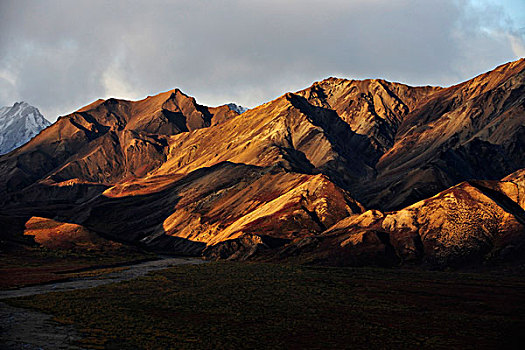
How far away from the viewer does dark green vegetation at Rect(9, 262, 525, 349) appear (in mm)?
48719

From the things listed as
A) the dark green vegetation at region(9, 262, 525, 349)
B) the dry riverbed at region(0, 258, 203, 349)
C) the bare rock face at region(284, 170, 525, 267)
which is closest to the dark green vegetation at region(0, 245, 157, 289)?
the dry riverbed at region(0, 258, 203, 349)

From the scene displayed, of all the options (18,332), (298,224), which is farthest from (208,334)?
(298,224)

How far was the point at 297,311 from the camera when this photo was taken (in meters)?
63.9

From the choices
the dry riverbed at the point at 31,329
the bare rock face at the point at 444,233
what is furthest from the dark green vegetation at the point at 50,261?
the bare rock face at the point at 444,233

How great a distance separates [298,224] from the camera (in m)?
165

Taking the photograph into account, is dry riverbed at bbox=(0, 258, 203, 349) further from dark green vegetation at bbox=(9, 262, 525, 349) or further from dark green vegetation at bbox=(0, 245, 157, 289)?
dark green vegetation at bbox=(0, 245, 157, 289)

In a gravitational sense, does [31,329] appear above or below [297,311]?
above

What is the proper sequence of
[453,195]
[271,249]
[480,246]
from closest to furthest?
[480,246] → [453,195] → [271,249]

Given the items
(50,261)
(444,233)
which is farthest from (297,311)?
(50,261)

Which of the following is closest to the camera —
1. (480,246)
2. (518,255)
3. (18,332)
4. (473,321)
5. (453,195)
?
(18,332)

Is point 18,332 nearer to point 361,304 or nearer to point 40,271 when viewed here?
point 361,304

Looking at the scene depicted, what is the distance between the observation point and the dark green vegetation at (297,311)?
160 ft

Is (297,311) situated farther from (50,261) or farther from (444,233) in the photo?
(50,261)

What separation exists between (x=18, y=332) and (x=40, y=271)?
221 ft
